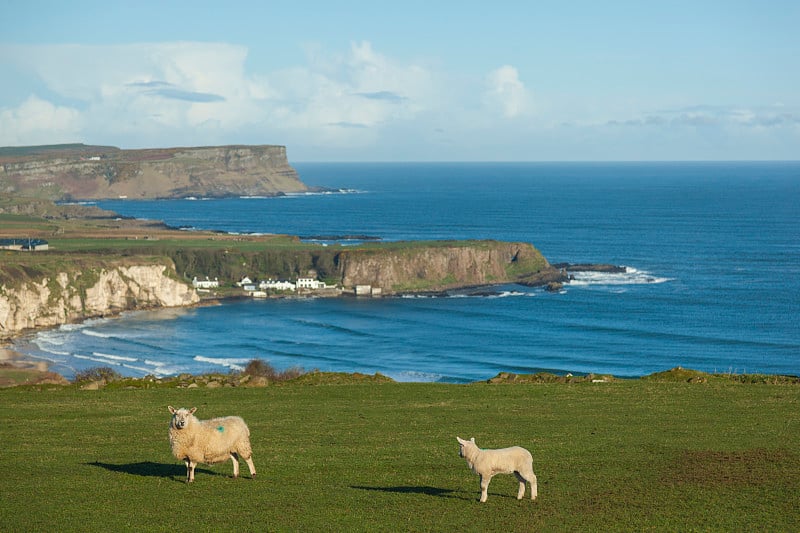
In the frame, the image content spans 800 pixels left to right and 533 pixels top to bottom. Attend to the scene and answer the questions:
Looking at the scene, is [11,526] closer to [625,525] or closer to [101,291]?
[625,525]

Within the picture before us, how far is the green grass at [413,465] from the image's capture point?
62.8 feet

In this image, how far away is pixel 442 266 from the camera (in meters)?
146

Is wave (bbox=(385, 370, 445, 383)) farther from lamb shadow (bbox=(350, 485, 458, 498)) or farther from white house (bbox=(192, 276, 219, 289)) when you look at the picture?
white house (bbox=(192, 276, 219, 289))

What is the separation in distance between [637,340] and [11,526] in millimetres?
84878

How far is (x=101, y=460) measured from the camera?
2405 cm

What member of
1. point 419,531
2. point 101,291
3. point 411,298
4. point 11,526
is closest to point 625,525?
point 419,531

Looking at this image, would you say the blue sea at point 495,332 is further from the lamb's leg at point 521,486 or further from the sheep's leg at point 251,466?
the lamb's leg at point 521,486

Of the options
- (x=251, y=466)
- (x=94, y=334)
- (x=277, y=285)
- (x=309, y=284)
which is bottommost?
(x=94, y=334)

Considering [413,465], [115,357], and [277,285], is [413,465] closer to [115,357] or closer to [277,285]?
[115,357]

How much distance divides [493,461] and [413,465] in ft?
13.8

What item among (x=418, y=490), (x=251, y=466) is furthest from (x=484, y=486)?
(x=251, y=466)

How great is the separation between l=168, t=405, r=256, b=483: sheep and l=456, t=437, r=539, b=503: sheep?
203 inches

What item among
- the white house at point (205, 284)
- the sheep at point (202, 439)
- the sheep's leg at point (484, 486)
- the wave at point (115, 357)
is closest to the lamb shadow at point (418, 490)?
the sheep's leg at point (484, 486)

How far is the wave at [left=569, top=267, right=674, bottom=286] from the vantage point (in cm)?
13675
